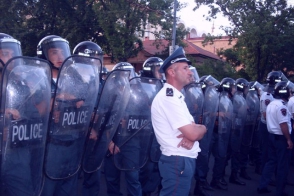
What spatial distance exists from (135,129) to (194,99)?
1385 millimetres

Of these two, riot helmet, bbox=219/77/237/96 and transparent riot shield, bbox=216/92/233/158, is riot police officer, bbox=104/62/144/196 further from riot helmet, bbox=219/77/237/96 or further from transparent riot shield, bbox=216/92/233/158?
riot helmet, bbox=219/77/237/96

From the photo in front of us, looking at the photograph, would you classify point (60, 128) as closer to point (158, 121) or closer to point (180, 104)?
point (158, 121)

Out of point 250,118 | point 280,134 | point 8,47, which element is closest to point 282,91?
point 280,134

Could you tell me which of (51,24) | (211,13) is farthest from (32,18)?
(211,13)

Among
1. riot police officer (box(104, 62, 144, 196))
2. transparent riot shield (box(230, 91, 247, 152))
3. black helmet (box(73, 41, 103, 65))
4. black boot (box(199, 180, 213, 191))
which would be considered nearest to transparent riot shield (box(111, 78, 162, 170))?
riot police officer (box(104, 62, 144, 196))

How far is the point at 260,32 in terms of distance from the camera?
1728 cm

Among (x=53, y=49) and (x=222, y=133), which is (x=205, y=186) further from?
(x=53, y=49)

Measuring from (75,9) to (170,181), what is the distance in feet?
55.8

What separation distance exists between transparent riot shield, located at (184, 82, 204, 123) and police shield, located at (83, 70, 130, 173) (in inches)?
63.8

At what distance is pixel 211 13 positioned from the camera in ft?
63.7

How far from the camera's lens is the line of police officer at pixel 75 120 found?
2.98m

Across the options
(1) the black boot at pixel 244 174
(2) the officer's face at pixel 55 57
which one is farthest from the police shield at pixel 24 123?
(1) the black boot at pixel 244 174

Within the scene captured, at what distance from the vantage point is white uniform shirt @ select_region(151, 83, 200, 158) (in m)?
3.25

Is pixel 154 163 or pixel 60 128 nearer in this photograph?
pixel 60 128
